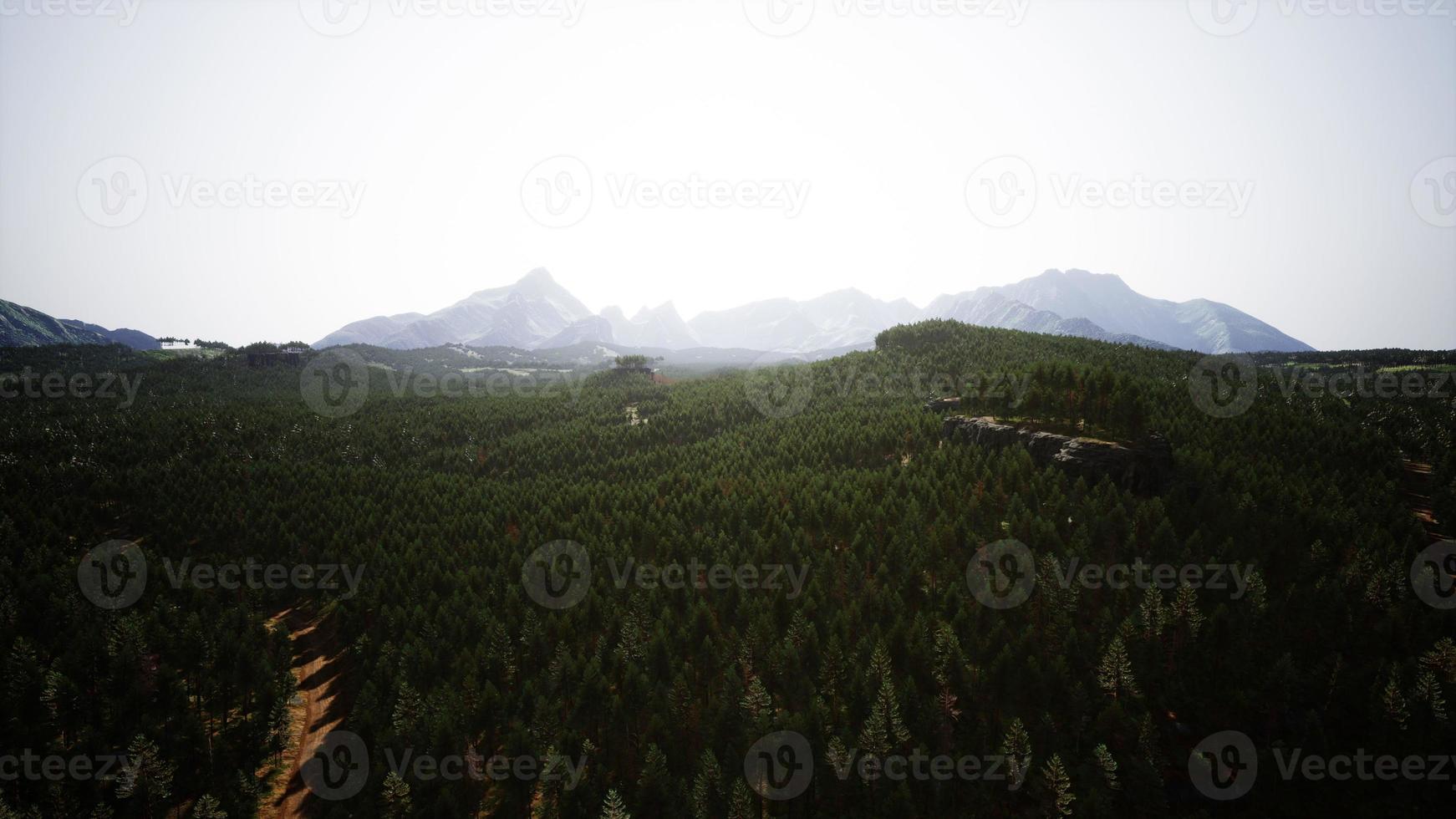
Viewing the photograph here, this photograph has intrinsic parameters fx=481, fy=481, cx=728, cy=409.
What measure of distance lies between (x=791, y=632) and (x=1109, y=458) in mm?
16945

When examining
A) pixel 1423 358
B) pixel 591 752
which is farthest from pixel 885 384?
pixel 1423 358

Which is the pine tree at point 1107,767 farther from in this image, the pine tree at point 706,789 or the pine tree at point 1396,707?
the pine tree at point 706,789

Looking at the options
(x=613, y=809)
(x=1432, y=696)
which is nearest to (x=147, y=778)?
(x=613, y=809)

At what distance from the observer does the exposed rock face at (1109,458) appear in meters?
20.7

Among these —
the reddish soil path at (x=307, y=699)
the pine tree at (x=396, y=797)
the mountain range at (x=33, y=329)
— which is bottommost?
the reddish soil path at (x=307, y=699)

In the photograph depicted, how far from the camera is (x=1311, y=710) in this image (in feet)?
34.1

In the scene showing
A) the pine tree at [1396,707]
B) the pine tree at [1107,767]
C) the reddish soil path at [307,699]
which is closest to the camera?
the pine tree at [1107,767]

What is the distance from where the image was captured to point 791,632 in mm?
14086

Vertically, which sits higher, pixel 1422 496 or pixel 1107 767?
pixel 1422 496

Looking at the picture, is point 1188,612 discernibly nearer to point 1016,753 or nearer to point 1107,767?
point 1107,767

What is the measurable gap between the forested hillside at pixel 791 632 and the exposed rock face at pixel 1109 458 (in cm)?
96

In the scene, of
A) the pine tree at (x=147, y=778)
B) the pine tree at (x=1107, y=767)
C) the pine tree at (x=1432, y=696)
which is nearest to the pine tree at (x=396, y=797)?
the pine tree at (x=147, y=778)

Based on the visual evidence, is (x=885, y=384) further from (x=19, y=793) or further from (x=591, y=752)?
(x=19, y=793)

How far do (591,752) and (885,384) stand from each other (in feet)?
136
